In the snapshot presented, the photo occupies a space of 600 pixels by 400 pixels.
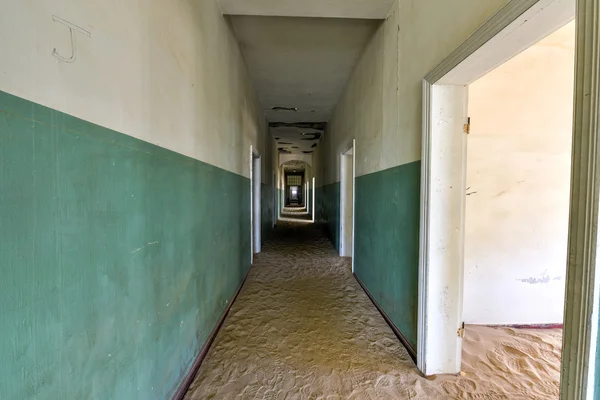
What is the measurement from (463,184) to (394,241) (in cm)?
80

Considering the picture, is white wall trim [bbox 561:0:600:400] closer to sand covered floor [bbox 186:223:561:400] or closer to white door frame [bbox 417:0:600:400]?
white door frame [bbox 417:0:600:400]

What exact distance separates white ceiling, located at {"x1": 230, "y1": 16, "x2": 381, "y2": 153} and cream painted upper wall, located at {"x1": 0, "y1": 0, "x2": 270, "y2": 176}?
2.19 ft

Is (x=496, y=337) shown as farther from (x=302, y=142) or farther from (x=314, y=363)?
(x=302, y=142)

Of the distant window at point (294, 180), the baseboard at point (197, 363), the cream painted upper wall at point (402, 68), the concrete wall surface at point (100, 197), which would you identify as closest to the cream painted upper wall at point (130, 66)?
the concrete wall surface at point (100, 197)

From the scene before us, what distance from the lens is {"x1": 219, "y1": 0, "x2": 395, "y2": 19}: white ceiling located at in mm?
2207

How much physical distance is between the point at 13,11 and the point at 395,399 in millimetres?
2303

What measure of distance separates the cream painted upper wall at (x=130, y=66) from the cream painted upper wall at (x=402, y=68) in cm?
154

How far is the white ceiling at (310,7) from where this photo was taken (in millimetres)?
2207

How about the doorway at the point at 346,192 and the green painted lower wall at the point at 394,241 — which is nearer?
the green painted lower wall at the point at 394,241

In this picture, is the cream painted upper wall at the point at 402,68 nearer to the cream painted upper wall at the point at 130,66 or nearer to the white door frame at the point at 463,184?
the white door frame at the point at 463,184

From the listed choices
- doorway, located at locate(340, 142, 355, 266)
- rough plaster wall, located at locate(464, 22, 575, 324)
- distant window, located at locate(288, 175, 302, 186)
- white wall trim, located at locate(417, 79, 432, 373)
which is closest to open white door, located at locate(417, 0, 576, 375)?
white wall trim, located at locate(417, 79, 432, 373)

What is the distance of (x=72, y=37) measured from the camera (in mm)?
807

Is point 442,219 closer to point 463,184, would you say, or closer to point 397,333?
point 463,184

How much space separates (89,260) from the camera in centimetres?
89
